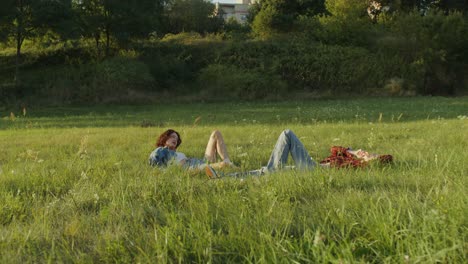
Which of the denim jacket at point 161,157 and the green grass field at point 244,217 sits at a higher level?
the green grass field at point 244,217

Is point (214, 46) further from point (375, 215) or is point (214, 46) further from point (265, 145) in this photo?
point (375, 215)

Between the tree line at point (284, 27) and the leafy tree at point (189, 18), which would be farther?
the leafy tree at point (189, 18)

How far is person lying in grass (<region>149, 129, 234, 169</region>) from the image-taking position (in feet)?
19.7

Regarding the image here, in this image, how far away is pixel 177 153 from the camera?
21.2 feet

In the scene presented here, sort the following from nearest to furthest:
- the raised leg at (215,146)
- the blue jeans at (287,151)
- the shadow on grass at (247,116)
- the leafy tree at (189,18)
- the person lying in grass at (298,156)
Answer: the person lying in grass at (298,156), the blue jeans at (287,151), the raised leg at (215,146), the shadow on grass at (247,116), the leafy tree at (189,18)

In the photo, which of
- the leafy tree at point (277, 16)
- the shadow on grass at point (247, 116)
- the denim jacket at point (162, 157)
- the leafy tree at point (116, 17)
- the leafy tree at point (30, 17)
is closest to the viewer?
the denim jacket at point (162, 157)

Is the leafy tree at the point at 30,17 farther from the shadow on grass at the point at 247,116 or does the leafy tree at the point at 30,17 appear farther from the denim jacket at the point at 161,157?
the denim jacket at the point at 161,157

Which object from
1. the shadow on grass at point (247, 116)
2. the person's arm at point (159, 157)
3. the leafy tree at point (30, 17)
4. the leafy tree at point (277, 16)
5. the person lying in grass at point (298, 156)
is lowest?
the shadow on grass at point (247, 116)

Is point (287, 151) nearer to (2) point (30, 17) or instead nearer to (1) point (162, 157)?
(1) point (162, 157)

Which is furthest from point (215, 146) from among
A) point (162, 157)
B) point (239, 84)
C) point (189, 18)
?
point (189, 18)

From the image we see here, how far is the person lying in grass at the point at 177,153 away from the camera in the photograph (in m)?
6.01

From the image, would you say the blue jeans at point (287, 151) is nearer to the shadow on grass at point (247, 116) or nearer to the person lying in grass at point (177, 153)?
the person lying in grass at point (177, 153)

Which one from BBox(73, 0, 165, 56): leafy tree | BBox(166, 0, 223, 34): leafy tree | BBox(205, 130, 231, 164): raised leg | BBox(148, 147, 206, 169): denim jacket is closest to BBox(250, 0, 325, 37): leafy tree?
BBox(166, 0, 223, 34): leafy tree

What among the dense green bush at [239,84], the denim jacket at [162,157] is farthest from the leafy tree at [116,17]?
the denim jacket at [162,157]
